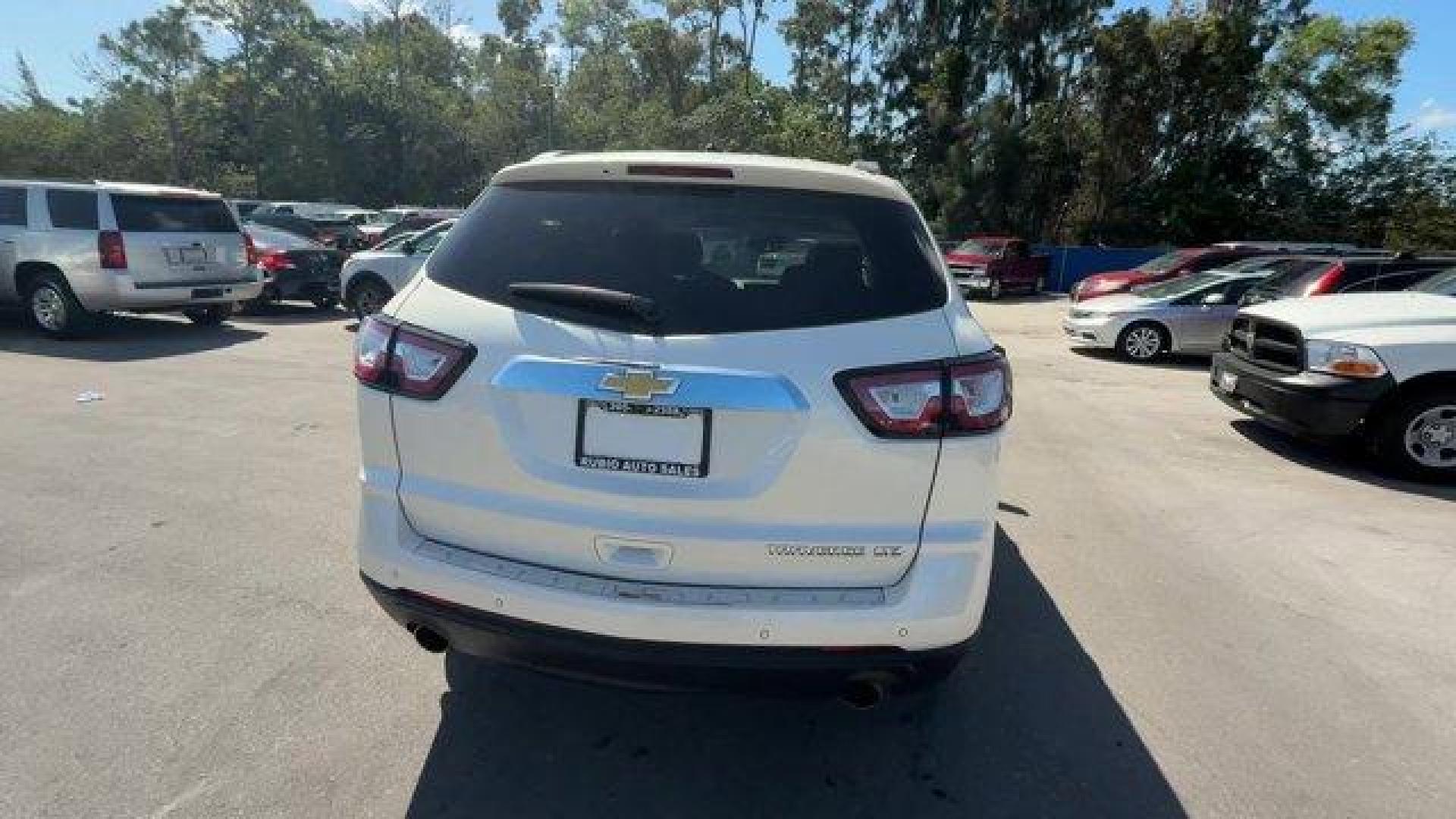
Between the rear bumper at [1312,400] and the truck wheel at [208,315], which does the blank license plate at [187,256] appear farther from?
the rear bumper at [1312,400]

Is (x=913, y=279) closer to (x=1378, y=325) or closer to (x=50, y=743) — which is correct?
(x=50, y=743)

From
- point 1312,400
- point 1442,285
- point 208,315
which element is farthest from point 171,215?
point 1442,285

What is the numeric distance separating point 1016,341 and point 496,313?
42.6 ft

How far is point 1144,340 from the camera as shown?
39.2ft

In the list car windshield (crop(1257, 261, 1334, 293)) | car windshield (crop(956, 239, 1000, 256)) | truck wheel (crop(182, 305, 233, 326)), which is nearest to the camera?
car windshield (crop(1257, 261, 1334, 293))

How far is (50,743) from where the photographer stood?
2.67 m

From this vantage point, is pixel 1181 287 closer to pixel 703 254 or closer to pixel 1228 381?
pixel 1228 381

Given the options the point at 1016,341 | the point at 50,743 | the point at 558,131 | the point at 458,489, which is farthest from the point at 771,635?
the point at 558,131

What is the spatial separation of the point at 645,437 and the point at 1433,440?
6651 mm

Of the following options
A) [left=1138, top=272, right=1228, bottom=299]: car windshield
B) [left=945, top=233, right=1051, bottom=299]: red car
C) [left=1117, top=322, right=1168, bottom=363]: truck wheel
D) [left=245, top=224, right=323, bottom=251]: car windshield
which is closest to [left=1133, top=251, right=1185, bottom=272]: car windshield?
[left=1138, top=272, right=1228, bottom=299]: car windshield

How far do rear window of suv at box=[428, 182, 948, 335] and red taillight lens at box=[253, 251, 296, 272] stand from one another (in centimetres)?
1235

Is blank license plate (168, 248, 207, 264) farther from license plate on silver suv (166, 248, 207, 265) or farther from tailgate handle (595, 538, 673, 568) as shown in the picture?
tailgate handle (595, 538, 673, 568)

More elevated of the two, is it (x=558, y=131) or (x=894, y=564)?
(x=558, y=131)

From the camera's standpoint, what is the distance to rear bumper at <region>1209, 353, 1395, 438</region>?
239 inches
